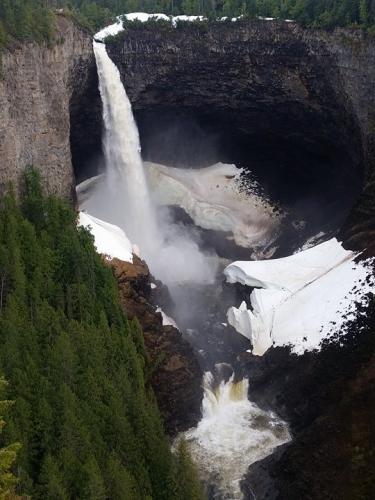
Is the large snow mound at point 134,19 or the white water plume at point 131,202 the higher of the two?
the large snow mound at point 134,19

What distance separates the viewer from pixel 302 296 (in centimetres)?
4097

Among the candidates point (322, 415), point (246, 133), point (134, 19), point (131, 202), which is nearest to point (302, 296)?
point (322, 415)

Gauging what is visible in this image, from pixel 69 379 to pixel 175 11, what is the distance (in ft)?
127

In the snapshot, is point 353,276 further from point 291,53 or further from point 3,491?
point 3,491

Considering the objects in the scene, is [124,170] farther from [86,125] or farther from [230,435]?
[230,435]

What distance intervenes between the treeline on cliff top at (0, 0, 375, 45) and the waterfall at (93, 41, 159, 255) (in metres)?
6.42

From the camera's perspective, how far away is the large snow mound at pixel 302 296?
1485 inches

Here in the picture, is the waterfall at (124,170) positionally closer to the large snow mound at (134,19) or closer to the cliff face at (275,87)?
the cliff face at (275,87)

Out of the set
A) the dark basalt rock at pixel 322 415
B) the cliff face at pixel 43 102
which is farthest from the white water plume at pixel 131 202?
the dark basalt rock at pixel 322 415

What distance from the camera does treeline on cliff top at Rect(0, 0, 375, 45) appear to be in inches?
A: 1630

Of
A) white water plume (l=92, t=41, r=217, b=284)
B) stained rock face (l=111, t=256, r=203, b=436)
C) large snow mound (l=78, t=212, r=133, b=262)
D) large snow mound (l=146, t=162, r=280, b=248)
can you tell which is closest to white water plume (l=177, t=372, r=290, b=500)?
stained rock face (l=111, t=256, r=203, b=436)

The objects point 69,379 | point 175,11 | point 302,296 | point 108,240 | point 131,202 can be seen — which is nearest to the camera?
point 69,379

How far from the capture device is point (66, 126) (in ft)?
150

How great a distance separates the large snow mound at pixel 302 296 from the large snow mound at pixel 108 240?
311 inches
